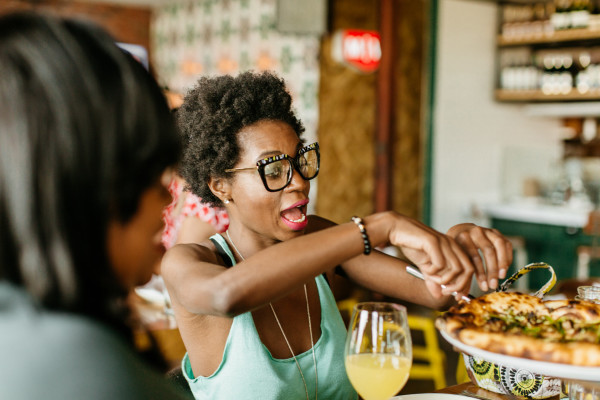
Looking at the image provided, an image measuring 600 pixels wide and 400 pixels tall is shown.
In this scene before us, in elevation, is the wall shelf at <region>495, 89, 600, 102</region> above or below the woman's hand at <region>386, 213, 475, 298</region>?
above

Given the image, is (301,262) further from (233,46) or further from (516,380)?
(233,46)

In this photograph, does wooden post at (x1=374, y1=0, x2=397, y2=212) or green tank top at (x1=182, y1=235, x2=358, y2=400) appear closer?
green tank top at (x1=182, y1=235, x2=358, y2=400)

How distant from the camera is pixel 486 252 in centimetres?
133

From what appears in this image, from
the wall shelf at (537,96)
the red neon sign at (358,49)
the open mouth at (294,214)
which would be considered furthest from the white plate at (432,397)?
the red neon sign at (358,49)

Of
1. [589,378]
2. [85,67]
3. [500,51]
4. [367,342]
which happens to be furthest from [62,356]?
[500,51]

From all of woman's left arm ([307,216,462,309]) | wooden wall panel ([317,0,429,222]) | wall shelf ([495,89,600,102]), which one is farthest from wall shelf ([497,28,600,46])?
woman's left arm ([307,216,462,309])

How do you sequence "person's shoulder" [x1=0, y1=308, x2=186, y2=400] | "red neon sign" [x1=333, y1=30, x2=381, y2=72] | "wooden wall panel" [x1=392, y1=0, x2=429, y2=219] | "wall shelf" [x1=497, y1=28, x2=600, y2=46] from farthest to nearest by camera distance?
1. "wooden wall panel" [x1=392, y1=0, x2=429, y2=219]
2. "red neon sign" [x1=333, y1=30, x2=381, y2=72]
3. "wall shelf" [x1=497, y1=28, x2=600, y2=46]
4. "person's shoulder" [x1=0, y1=308, x2=186, y2=400]

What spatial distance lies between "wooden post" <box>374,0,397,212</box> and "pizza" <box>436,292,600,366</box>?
4.94m

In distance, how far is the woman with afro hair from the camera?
1.15m

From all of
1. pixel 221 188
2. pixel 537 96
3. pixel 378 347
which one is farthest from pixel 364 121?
pixel 378 347

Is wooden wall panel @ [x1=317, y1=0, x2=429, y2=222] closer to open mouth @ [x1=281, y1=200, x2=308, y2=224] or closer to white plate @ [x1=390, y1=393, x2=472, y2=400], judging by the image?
open mouth @ [x1=281, y1=200, x2=308, y2=224]

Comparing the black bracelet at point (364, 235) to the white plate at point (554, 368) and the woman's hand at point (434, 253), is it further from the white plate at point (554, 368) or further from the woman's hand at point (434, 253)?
the white plate at point (554, 368)

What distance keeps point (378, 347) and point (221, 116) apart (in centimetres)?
69

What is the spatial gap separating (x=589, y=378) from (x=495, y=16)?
5502 millimetres
